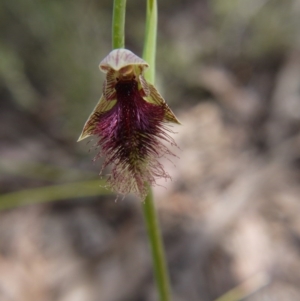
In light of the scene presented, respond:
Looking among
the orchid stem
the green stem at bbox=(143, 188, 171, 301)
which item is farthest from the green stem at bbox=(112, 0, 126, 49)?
the green stem at bbox=(143, 188, 171, 301)

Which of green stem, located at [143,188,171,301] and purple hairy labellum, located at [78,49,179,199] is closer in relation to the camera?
purple hairy labellum, located at [78,49,179,199]

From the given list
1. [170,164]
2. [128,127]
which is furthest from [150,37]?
[170,164]

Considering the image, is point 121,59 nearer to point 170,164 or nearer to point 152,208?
point 152,208

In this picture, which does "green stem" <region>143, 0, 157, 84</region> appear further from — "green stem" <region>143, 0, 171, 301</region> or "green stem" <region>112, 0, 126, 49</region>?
"green stem" <region>112, 0, 126, 49</region>

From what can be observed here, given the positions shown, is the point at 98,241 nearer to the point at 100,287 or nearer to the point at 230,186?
the point at 100,287

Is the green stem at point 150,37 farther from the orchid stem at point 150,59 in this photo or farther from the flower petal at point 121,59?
the flower petal at point 121,59

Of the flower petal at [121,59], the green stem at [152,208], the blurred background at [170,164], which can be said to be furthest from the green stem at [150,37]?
the blurred background at [170,164]

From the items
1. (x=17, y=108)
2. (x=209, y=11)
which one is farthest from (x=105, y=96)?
(x=209, y=11)
